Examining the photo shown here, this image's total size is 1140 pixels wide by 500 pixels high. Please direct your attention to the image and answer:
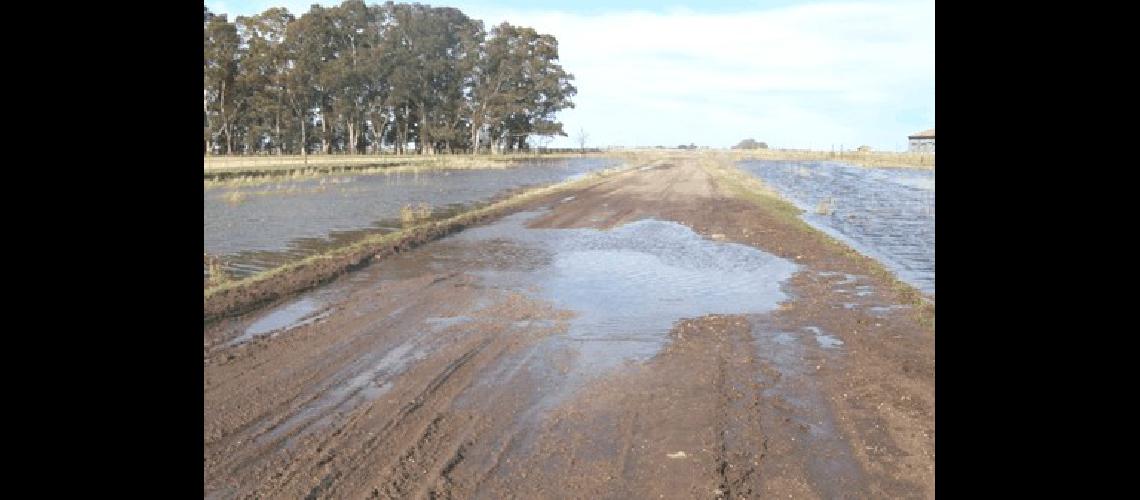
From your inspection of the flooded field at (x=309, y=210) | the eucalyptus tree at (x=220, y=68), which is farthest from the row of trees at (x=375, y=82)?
the flooded field at (x=309, y=210)

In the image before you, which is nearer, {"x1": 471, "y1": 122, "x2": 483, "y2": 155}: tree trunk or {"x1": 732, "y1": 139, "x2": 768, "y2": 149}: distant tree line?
{"x1": 471, "y1": 122, "x2": 483, "y2": 155}: tree trunk

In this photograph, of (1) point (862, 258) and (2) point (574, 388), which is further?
(1) point (862, 258)

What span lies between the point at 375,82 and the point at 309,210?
51.1 m

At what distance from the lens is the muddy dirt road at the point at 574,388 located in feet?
13.3

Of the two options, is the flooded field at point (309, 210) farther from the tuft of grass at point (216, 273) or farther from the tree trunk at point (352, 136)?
the tree trunk at point (352, 136)

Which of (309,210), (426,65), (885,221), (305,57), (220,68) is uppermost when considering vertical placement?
(426,65)

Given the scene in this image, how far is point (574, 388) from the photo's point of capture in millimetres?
5793

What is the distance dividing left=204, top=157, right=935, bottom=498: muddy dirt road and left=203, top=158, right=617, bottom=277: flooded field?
2.47 m

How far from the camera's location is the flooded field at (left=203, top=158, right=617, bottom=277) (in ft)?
45.7

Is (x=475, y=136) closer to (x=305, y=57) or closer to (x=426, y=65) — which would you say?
(x=426, y=65)

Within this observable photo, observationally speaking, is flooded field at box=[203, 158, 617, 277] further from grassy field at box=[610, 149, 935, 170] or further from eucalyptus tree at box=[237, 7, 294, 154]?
grassy field at box=[610, 149, 935, 170]

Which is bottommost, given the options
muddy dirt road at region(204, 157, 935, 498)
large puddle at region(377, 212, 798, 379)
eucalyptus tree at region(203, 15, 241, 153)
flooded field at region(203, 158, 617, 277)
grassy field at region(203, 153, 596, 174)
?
muddy dirt road at region(204, 157, 935, 498)

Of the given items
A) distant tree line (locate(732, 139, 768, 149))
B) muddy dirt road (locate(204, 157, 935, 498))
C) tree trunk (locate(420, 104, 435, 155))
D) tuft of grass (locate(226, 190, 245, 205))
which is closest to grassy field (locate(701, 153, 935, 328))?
muddy dirt road (locate(204, 157, 935, 498))

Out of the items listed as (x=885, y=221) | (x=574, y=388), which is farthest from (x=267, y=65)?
(x=574, y=388)
